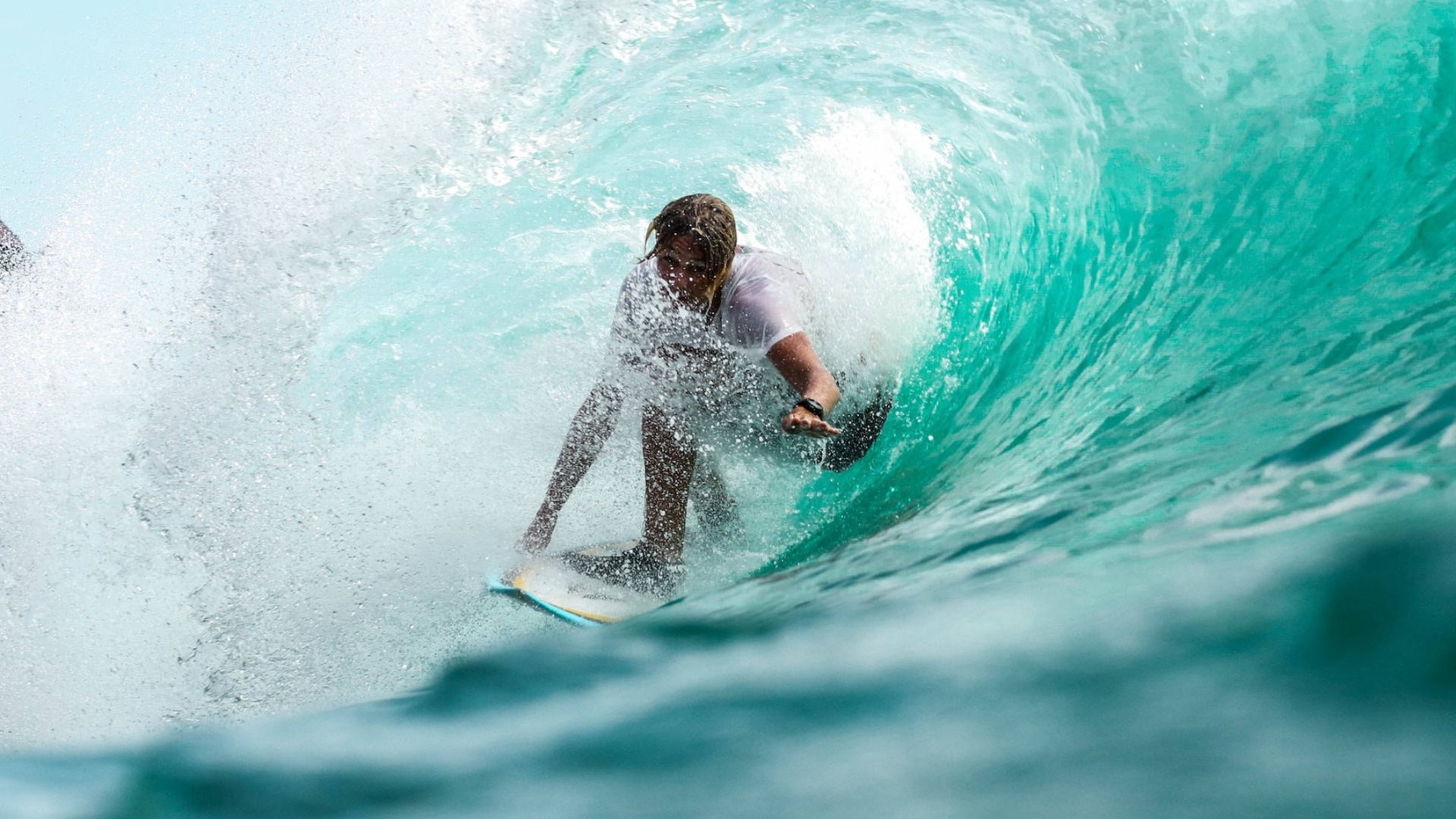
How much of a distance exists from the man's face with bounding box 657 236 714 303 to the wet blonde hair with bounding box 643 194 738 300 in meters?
0.01

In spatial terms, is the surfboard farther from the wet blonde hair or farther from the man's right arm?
the wet blonde hair

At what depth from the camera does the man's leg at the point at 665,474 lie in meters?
2.93

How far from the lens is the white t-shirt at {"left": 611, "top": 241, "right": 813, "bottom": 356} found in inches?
108

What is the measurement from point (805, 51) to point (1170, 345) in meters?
2.89

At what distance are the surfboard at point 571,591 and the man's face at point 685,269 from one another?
2.92ft

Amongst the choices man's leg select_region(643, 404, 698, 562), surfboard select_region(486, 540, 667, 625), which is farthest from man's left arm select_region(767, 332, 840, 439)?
surfboard select_region(486, 540, 667, 625)

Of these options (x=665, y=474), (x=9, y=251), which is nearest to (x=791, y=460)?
(x=665, y=474)

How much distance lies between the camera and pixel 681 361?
2.90 meters

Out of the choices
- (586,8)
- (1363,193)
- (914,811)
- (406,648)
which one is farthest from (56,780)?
(586,8)

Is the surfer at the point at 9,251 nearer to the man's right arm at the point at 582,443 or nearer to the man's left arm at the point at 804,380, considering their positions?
the man's right arm at the point at 582,443

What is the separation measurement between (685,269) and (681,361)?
29 centimetres

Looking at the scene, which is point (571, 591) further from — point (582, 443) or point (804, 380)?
point (804, 380)

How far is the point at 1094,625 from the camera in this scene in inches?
25.1

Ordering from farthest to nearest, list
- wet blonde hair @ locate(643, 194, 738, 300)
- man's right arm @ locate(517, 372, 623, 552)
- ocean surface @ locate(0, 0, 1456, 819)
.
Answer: man's right arm @ locate(517, 372, 623, 552), wet blonde hair @ locate(643, 194, 738, 300), ocean surface @ locate(0, 0, 1456, 819)
